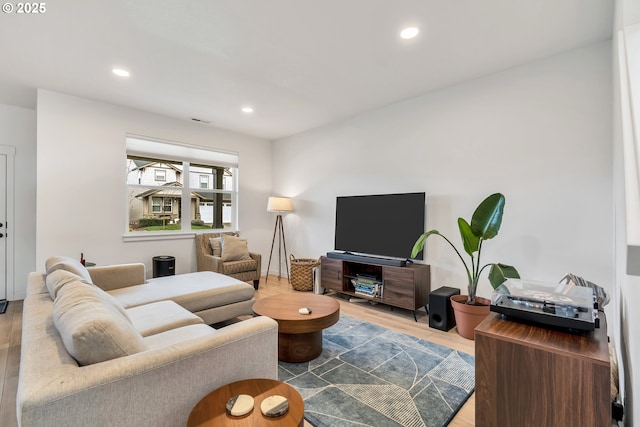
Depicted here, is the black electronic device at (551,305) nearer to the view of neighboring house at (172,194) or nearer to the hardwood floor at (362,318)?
the hardwood floor at (362,318)

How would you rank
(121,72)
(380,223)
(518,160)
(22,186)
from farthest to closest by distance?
1. (22,186)
2. (380,223)
3. (121,72)
4. (518,160)

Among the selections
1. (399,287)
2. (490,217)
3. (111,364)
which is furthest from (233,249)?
(111,364)

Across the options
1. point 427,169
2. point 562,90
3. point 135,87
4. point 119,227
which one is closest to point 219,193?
point 119,227

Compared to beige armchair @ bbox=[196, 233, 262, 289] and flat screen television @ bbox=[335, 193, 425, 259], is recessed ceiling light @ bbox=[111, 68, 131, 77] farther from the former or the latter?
flat screen television @ bbox=[335, 193, 425, 259]

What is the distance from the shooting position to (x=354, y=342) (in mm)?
2764

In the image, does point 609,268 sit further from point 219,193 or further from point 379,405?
point 219,193

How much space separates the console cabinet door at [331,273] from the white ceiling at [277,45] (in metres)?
2.17

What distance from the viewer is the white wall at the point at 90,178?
11.9ft

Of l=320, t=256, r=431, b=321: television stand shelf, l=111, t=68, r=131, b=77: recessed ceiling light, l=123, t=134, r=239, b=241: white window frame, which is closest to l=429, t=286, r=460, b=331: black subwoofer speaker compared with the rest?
l=320, t=256, r=431, b=321: television stand shelf

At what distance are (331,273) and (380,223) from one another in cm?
Result: 98

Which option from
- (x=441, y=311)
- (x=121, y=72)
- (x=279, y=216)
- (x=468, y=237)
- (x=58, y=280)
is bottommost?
(x=441, y=311)

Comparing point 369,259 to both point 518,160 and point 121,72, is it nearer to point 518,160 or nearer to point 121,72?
point 518,160

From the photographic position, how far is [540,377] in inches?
45.8

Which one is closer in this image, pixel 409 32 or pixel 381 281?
pixel 409 32
